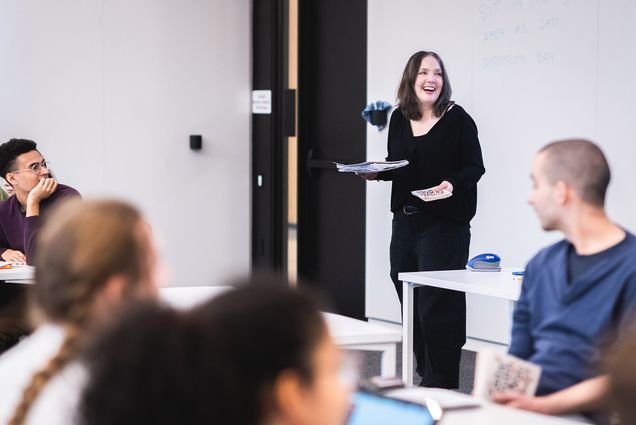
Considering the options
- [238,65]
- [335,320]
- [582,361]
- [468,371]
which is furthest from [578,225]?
[238,65]

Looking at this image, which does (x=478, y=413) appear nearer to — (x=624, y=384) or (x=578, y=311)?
(x=578, y=311)

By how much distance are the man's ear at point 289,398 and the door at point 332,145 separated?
5189mm

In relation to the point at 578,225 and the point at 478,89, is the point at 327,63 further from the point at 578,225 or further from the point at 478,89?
the point at 578,225

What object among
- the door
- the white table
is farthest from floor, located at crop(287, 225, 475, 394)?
the white table

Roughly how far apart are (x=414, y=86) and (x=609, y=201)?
108 cm

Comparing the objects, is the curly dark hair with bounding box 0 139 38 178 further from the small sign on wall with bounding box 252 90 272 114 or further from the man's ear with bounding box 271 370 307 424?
the man's ear with bounding box 271 370 307 424

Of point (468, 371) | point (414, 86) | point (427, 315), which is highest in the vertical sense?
point (414, 86)

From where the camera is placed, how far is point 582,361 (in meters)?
2.28

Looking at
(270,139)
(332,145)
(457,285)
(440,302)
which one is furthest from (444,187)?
(270,139)

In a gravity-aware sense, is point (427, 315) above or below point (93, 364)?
below

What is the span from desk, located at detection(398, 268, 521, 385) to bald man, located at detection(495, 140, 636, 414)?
0.90 meters

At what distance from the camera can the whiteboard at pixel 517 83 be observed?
4.50 metres

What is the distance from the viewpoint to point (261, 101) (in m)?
6.68

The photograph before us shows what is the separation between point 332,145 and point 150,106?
1.21m
